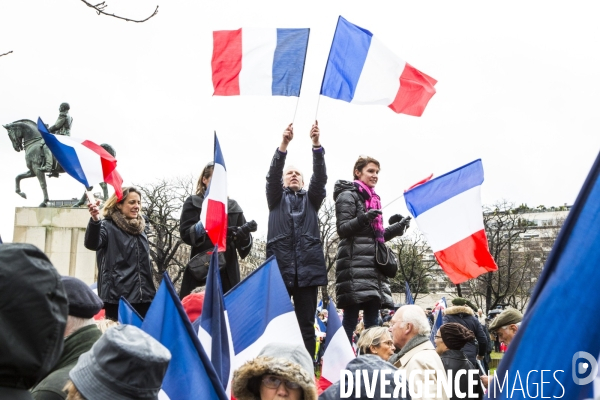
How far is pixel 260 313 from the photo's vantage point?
4289 mm

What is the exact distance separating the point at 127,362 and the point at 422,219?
5.23 meters

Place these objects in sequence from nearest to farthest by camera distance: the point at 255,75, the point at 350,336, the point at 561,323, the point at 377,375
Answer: the point at 561,323
the point at 377,375
the point at 350,336
the point at 255,75

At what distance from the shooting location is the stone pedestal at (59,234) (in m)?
13.9

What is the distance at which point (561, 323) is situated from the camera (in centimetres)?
177

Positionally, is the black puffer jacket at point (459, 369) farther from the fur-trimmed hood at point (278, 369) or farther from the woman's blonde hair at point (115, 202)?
the woman's blonde hair at point (115, 202)

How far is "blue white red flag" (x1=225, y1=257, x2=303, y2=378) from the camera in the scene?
13.7 ft

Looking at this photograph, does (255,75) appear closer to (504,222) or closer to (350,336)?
(350,336)

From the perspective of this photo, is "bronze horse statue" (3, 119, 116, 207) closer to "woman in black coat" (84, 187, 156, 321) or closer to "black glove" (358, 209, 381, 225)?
"woman in black coat" (84, 187, 156, 321)

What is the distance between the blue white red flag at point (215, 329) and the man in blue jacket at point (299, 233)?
76.2 inches

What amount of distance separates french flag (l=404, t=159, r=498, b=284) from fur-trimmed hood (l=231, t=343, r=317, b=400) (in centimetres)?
388

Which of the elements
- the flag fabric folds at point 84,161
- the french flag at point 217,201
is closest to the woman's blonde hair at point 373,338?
the french flag at point 217,201

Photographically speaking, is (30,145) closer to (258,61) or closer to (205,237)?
(258,61)

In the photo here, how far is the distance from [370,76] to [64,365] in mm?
4778

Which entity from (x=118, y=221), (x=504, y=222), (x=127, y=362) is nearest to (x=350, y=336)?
(x=118, y=221)
